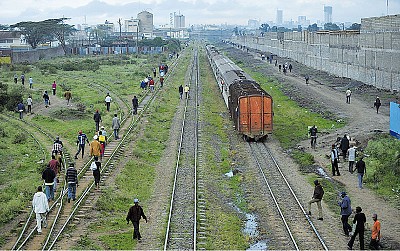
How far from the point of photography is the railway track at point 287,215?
1546cm

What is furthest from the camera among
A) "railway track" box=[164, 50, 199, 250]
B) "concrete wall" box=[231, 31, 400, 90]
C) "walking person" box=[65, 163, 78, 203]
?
"concrete wall" box=[231, 31, 400, 90]

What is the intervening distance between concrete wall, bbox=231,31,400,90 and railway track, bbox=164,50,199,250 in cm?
2036

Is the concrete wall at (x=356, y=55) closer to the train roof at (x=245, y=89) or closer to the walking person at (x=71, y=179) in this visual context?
the train roof at (x=245, y=89)

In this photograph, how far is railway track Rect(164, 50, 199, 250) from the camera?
15.6m

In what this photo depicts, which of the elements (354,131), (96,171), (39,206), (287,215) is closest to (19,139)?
(96,171)

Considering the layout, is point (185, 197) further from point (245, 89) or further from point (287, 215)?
point (245, 89)

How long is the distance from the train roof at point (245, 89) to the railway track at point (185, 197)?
3.22 m

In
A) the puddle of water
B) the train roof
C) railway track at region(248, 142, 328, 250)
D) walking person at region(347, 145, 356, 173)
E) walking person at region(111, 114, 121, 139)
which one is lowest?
the puddle of water

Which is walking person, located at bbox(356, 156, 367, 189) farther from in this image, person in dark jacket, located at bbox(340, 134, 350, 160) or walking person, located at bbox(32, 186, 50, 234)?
walking person, located at bbox(32, 186, 50, 234)

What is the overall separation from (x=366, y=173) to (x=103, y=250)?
12.5 meters

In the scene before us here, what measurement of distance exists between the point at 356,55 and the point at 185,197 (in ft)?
140

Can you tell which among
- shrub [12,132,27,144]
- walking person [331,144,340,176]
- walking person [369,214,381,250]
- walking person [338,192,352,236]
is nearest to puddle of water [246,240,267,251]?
walking person [338,192,352,236]

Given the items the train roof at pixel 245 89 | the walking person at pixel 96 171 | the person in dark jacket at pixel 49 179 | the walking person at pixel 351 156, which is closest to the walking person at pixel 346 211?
the walking person at pixel 351 156

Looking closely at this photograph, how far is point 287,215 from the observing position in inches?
706
